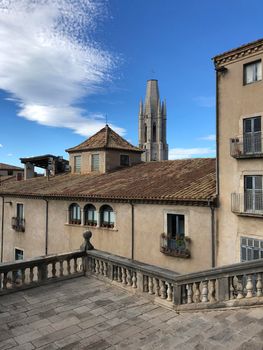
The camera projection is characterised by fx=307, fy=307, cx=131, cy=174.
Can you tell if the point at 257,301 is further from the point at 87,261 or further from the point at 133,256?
the point at 133,256

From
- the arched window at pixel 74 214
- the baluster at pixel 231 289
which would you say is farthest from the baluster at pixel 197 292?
the arched window at pixel 74 214

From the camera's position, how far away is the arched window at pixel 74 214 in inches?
879

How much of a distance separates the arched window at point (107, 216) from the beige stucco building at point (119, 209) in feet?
0.22

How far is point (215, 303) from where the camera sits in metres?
6.98

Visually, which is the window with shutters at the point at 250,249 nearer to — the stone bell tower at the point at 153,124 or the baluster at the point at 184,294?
the baluster at the point at 184,294

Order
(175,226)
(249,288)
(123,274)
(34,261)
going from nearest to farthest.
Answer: (249,288)
(123,274)
(34,261)
(175,226)

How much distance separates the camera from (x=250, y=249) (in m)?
14.3

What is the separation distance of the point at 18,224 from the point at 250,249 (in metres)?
20.3

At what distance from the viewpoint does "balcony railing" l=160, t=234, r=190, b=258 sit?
1580cm

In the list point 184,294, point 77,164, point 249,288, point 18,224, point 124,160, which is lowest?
point 18,224

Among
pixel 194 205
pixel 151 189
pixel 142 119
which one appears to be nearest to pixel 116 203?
pixel 151 189

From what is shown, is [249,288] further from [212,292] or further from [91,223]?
[91,223]

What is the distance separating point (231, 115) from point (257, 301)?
11.1 metres

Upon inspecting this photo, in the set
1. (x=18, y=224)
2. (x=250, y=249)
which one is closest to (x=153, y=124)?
(x=18, y=224)
